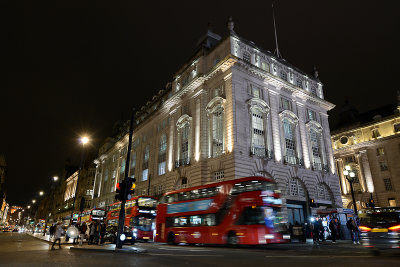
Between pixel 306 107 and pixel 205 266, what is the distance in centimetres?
3471

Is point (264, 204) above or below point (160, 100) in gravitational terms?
below

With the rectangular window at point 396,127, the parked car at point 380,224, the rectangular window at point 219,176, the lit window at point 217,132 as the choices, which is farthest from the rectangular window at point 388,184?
the rectangular window at point 219,176

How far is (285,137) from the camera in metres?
33.6

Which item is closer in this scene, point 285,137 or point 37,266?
point 37,266

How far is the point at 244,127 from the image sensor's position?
94.4 ft

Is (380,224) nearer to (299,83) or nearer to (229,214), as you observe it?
(229,214)

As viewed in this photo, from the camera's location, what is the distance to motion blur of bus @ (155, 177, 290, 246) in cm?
1552

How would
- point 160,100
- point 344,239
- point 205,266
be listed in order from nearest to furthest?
point 205,266
point 344,239
point 160,100

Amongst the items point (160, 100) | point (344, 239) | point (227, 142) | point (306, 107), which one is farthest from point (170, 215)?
point (160, 100)

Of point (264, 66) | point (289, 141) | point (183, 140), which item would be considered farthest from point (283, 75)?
point (183, 140)

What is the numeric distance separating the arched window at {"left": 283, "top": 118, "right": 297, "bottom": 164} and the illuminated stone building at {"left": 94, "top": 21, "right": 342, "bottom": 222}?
4.8 inches

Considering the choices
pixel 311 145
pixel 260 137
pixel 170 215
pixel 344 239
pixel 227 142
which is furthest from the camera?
pixel 311 145

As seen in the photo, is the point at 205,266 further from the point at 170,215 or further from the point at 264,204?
the point at 170,215

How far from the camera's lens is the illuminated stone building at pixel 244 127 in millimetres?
29047
